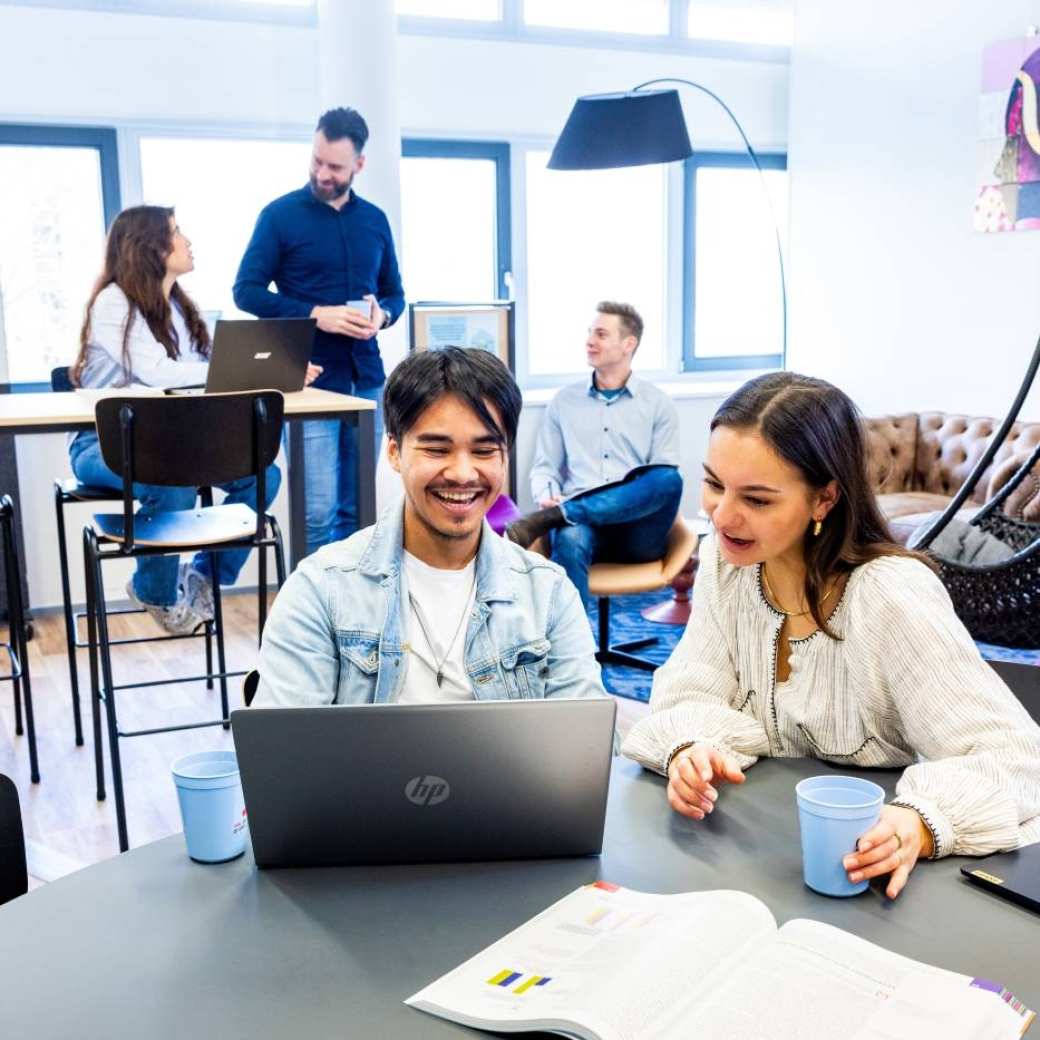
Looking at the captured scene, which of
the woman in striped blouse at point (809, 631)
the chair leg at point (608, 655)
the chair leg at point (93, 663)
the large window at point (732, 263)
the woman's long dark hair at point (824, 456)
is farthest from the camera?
the large window at point (732, 263)

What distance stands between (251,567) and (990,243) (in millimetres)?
3439

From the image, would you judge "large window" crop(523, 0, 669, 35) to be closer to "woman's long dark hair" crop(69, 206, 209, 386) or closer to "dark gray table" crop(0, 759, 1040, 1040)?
"woman's long dark hair" crop(69, 206, 209, 386)

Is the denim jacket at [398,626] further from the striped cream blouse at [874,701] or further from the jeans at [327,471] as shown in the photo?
the jeans at [327,471]

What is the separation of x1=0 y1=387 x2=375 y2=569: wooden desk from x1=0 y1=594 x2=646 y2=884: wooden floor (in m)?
0.56

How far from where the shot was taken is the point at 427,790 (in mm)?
1015

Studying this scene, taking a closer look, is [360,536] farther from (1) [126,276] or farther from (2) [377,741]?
(1) [126,276]

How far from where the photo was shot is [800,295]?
244 inches

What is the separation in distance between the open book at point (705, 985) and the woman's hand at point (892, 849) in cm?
8

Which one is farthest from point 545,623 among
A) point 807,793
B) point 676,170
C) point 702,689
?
point 676,170

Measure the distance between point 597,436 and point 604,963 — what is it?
144 inches

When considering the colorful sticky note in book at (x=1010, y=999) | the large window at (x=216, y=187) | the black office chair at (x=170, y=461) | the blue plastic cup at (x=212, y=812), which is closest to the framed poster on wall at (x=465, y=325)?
the large window at (x=216, y=187)

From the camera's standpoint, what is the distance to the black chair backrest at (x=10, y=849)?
1.25 m

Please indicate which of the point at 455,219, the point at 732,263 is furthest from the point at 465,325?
the point at 732,263

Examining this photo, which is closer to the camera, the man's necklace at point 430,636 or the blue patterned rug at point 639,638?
the man's necklace at point 430,636
